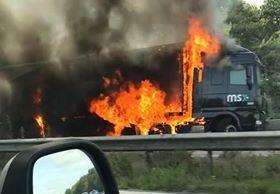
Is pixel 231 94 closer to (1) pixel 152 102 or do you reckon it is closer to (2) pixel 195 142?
(1) pixel 152 102

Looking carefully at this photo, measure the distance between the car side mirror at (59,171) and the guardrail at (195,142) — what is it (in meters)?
5.81

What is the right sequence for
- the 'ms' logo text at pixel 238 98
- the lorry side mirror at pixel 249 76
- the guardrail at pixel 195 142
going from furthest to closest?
1. the 'ms' logo text at pixel 238 98
2. the lorry side mirror at pixel 249 76
3. the guardrail at pixel 195 142

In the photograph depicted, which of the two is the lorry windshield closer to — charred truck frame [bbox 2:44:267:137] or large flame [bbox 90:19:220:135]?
charred truck frame [bbox 2:44:267:137]

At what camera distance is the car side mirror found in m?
1.73

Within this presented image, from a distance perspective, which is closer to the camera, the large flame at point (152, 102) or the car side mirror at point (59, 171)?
the car side mirror at point (59, 171)

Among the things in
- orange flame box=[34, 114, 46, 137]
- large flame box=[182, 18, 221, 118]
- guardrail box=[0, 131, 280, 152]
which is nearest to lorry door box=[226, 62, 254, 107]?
large flame box=[182, 18, 221, 118]

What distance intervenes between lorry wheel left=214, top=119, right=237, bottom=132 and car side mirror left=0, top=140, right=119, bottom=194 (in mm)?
16192

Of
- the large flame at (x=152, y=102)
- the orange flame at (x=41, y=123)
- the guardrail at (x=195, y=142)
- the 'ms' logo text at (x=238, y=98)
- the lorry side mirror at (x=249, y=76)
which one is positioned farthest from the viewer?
the orange flame at (x=41, y=123)

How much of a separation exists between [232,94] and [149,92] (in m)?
2.57

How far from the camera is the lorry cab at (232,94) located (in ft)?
59.8

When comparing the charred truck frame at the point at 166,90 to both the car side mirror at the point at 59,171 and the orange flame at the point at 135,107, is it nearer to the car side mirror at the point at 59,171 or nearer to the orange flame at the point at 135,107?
the orange flame at the point at 135,107

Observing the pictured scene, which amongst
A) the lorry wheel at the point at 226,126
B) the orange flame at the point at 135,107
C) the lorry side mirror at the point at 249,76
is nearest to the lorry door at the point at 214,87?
the lorry wheel at the point at 226,126

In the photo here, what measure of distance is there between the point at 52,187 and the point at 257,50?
29286 mm

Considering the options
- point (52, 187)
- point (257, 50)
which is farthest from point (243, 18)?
point (52, 187)
